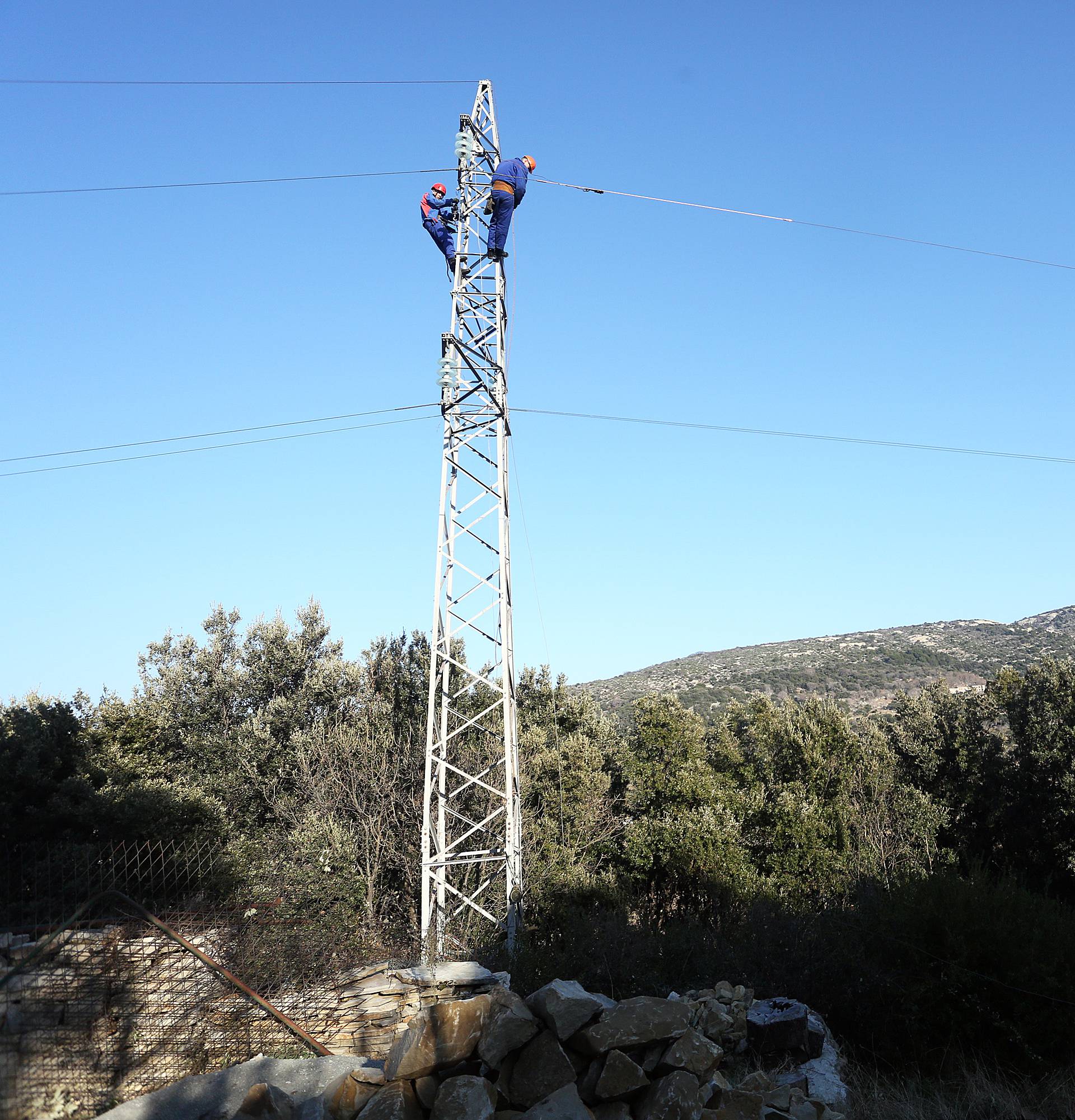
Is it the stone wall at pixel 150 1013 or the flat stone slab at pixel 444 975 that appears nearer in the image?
the stone wall at pixel 150 1013

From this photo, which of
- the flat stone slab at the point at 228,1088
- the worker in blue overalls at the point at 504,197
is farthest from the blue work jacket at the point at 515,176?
the flat stone slab at the point at 228,1088

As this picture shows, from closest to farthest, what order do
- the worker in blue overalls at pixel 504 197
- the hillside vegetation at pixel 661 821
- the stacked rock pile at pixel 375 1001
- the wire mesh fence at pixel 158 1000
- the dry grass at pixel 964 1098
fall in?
the wire mesh fence at pixel 158 1000 → the dry grass at pixel 964 1098 → the stacked rock pile at pixel 375 1001 → the hillside vegetation at pixel 661 821 → the worker in blue overalls at pixel 504 197

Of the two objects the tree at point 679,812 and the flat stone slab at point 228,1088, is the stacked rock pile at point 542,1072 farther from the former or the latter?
the tree at point 679,812

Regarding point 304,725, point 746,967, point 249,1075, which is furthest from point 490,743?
point 249,1075

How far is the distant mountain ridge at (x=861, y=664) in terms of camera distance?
209 ft

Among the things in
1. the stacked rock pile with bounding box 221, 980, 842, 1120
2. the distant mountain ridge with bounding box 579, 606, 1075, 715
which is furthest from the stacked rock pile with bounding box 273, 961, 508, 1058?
the distant mountain ridge with bounding box 579, 606, 1075, 715

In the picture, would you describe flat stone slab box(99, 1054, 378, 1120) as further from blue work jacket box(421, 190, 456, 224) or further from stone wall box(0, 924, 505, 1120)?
blue work jacket box(421, 190, 456, 224)

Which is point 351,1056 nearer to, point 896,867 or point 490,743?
point 490,743

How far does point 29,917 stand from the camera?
15.0 meters

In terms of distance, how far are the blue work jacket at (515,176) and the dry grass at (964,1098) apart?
12559 millimetres

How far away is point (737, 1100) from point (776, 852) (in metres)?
18.4

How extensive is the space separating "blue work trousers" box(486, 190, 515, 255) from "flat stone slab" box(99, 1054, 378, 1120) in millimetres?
11141

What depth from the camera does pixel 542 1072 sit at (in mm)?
6523

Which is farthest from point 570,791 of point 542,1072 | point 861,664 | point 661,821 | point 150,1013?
point 861,664
